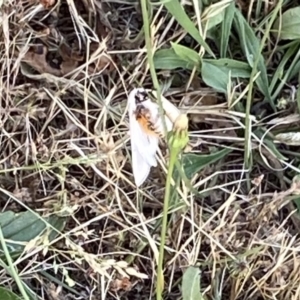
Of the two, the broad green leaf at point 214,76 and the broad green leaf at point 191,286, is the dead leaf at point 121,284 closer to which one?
the broad green leaf at point 191,286

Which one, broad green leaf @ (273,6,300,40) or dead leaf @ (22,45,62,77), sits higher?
dead leaf @ (22,45,62,77)

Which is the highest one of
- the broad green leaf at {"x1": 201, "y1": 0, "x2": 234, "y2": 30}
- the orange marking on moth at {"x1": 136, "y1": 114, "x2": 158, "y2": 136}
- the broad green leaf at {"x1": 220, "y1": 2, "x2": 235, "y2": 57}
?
the broad green leaf at {"x1": 201, "y1": 0, "x2": 234, "y2": 30}

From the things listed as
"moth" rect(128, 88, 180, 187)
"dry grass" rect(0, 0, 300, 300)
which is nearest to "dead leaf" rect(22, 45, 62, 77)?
"dry grass" rect(0, 0, 300, 300)

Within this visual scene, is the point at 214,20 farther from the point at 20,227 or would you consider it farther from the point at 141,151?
the point at 20,227

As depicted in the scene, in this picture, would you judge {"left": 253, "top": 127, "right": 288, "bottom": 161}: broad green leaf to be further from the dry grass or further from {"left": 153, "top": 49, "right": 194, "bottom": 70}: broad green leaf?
{"left": 153, "top": 49, "right": 194, "bottom": 70}: broad green leaf

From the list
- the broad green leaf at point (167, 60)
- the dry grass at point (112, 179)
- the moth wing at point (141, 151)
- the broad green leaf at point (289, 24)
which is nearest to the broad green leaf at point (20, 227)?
the dry grass at point (112, 179)
